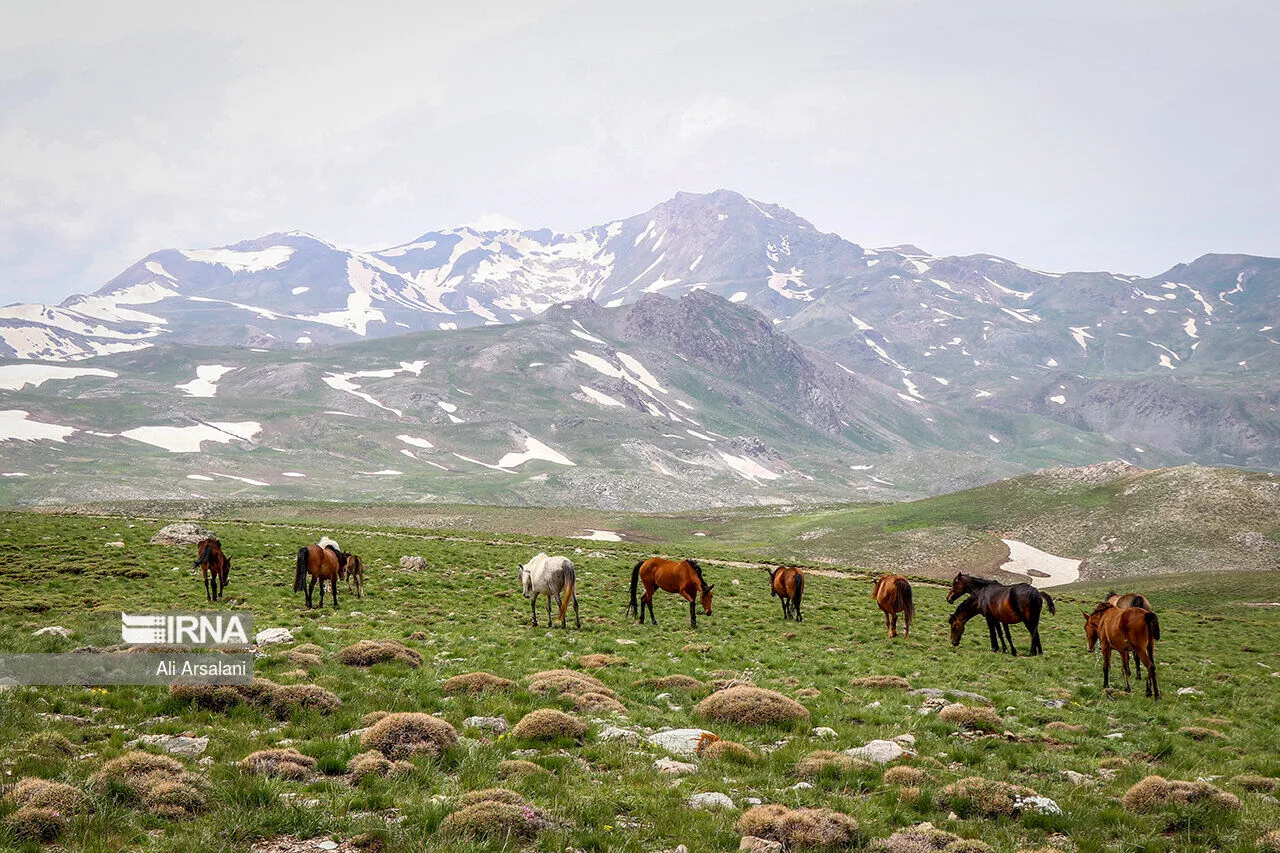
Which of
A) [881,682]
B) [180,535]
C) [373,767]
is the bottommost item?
[881,682]

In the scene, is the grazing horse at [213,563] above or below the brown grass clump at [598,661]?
above

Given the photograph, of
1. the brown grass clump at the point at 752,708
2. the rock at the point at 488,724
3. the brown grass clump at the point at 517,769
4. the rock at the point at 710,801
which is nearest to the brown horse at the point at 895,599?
the brown grass clump at the point at 752,708

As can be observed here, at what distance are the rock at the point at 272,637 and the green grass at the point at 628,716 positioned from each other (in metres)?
1.23

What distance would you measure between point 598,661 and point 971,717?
34.3 ft

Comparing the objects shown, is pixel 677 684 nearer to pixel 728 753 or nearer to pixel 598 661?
pixel 598 661

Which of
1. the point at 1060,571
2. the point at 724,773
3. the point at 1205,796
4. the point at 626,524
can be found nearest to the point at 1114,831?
the point at 1205,796

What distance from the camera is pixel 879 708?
18672 mm

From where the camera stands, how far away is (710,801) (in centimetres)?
1188

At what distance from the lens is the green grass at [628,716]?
10.9 meters

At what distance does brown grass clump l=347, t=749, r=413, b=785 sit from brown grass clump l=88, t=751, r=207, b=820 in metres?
2.17

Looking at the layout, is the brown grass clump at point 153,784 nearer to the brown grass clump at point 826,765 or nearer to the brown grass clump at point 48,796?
the brown grass clump at point 48,796

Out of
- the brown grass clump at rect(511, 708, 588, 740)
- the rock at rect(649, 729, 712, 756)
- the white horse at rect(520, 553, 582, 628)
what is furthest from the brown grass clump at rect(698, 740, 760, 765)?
the white horse at rect(520, 553, 582, 628)

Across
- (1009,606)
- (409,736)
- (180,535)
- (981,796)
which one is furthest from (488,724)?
(180,535)

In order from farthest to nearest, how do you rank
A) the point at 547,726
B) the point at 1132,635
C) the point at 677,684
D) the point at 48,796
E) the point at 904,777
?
the point at 1132,635 < the point at 677,684 < the point at 547,726 < the point at 904,777 < the point at 48,796
